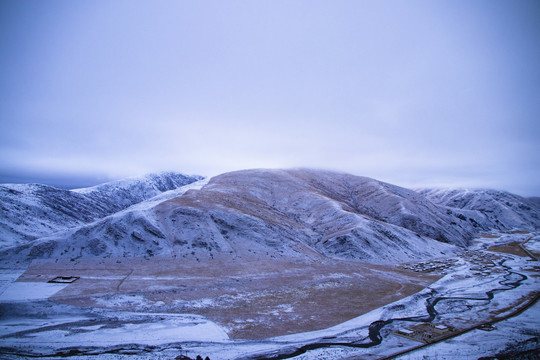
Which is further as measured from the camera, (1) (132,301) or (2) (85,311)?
(1) (132,301)

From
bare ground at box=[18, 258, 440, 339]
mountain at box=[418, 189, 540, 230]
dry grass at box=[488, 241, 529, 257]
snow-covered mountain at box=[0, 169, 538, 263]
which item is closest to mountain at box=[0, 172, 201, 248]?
snow-covered mountain at box=[0, 169, 538, 263]

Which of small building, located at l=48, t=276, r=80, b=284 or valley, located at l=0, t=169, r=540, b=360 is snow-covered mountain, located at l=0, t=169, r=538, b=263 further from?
small building, located at l=48, t=276, r=80, b=284

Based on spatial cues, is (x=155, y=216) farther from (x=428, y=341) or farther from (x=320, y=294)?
(x=428, y=341)

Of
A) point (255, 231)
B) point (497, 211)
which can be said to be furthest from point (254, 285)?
point (497, 211)

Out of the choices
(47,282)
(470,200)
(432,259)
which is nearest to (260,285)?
(47,282)

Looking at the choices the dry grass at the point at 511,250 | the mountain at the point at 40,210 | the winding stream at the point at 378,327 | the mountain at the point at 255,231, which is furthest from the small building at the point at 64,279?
the dry grass at the point at 511,250

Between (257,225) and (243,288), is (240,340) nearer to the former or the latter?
(243,288)

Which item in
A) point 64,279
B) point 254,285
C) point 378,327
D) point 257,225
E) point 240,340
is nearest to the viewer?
point 240,340
